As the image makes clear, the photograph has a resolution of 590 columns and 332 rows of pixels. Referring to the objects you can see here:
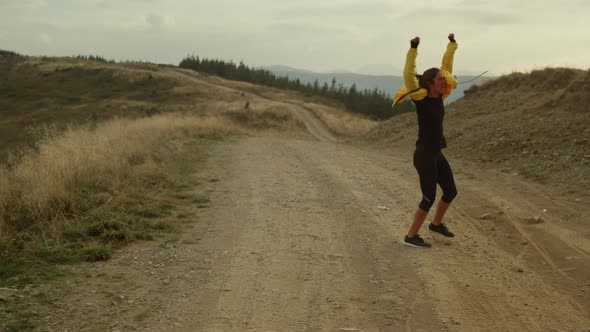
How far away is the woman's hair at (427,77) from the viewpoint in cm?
622

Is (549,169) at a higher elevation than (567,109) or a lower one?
lower

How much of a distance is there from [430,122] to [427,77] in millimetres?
529

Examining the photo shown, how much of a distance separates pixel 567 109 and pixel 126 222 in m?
12.3

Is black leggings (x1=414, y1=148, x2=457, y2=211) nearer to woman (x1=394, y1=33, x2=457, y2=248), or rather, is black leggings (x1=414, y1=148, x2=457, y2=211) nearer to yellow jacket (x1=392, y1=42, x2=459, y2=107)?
woman (x1=394, y1=33, x2=457, y2=248)

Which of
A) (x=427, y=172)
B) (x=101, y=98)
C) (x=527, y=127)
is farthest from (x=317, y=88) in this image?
(x=427, y=172)

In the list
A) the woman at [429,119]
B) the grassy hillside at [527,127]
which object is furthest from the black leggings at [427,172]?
the grassy hillside at [527,127]

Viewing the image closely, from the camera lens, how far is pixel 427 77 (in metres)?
6.22

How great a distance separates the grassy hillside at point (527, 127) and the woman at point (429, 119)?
4.64 metres

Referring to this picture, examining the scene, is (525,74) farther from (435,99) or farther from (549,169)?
(435,99)

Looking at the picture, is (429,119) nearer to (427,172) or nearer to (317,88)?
(427,172)

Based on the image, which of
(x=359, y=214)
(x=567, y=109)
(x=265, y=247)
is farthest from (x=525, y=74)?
(x=265, y=247)

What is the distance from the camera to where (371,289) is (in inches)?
204

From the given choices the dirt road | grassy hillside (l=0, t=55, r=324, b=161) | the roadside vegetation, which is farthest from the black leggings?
the roadside vegetation

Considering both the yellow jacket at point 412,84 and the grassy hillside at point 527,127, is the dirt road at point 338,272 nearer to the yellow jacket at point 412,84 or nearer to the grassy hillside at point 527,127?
the yellow jacket at point 412,84
